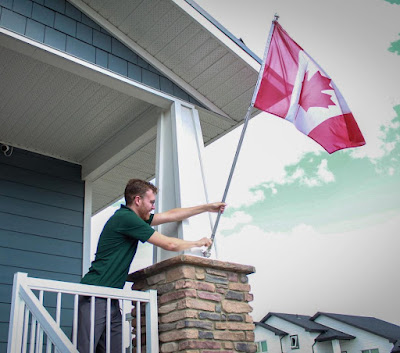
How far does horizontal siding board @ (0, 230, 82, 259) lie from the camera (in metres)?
4.81

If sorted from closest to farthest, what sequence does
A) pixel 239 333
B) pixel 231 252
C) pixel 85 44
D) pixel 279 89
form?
1. pixel 239 333
2. pixel 279 89
3. pixel 85 44
4. pixel 231 252

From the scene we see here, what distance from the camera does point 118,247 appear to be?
10.0ft

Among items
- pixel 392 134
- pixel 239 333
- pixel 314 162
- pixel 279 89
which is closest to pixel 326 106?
pixel 279 89

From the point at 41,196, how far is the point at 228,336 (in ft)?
9.78

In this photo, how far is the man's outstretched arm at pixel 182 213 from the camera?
3.47 meters

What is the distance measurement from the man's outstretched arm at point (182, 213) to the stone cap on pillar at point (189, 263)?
36cm

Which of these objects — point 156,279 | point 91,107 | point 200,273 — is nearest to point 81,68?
point 91,107

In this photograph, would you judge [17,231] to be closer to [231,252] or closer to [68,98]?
[68,98]

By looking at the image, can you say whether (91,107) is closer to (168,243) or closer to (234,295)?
(168,243)

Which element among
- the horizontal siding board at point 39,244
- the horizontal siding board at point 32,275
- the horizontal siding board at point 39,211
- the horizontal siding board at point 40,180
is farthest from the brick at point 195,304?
the horizontal siding board at point 40,180

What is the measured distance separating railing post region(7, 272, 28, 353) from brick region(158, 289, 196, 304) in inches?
37.9

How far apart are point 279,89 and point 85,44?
5.38 feet

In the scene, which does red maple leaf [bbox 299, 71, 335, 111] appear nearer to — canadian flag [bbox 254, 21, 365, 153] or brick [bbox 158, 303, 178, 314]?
canadian flag [bbox 254, 21, 365, 153]

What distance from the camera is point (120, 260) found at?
304 centimetres
